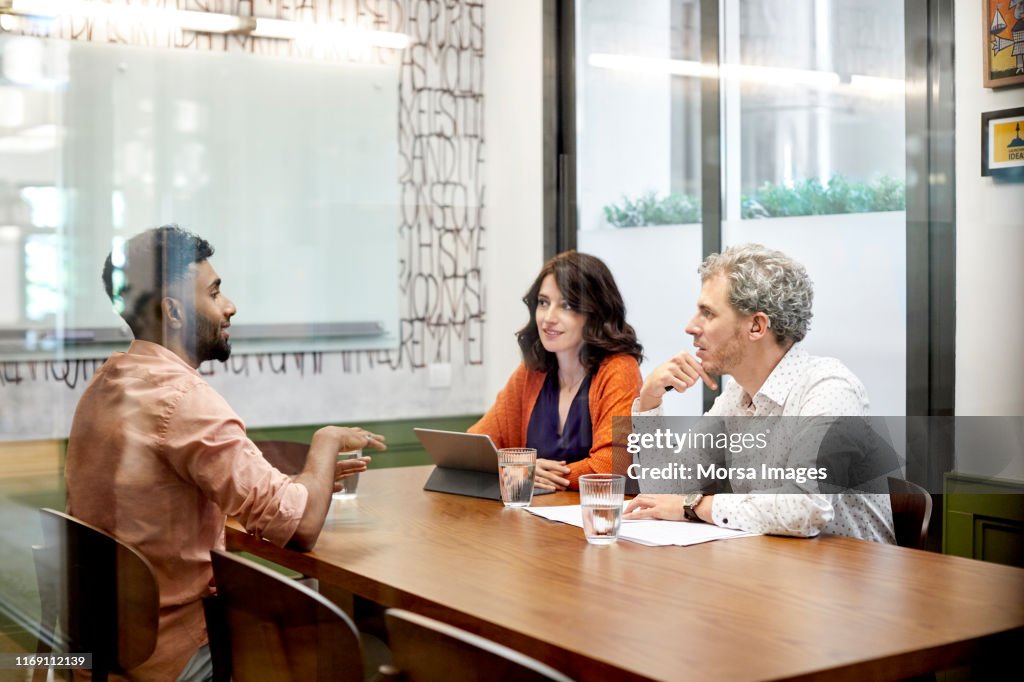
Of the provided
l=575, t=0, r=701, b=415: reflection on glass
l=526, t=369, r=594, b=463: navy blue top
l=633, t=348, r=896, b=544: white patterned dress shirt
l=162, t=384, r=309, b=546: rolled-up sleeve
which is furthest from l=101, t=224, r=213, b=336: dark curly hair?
l=575, t=0, r=701, b=415: reflection on glass

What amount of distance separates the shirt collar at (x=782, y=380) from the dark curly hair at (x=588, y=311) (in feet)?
1.77

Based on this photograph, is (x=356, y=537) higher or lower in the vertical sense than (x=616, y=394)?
lower

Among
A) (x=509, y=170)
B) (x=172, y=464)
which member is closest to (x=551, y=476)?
(x=509, y=170)

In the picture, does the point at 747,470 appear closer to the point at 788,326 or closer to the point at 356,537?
the point at 788,326

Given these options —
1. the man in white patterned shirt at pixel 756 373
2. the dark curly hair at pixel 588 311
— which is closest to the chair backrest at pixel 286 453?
the dark curly hair at pixel 588 311

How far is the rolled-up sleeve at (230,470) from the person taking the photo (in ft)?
5.67

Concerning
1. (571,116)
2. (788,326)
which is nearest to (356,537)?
(788,326)

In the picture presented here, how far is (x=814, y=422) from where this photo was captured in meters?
2.14

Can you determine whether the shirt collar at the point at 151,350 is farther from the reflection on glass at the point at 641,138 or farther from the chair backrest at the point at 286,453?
the reflection on glass at the point at 641,138

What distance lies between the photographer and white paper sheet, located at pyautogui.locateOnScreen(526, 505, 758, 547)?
1735mm

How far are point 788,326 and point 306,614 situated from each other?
4.42ft

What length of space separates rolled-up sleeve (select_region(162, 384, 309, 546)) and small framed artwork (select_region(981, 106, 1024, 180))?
1502 millimetres

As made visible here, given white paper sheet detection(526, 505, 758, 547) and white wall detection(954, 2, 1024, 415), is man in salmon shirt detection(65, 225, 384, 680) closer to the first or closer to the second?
white paper sheet detection(526, 505, 758, 547)

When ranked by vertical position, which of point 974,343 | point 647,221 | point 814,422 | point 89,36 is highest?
point 89,36
